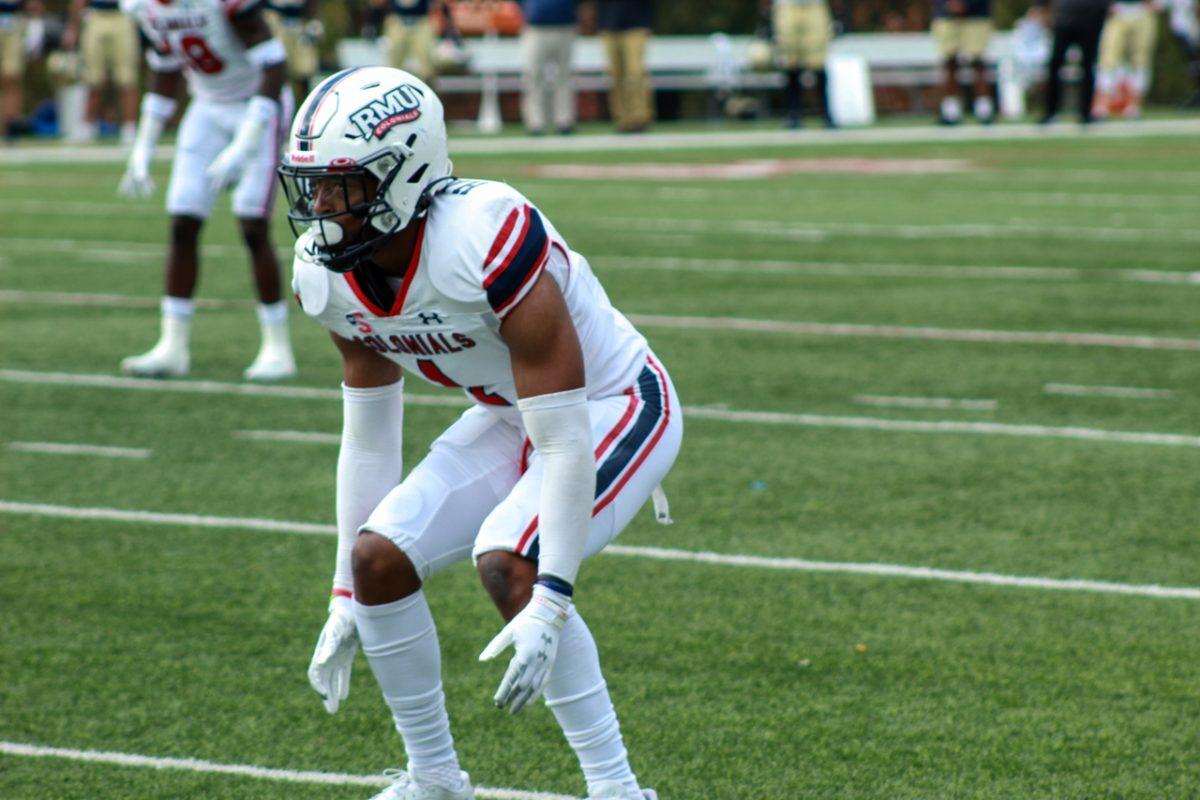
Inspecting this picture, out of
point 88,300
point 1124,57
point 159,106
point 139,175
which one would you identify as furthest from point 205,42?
point 1124,57

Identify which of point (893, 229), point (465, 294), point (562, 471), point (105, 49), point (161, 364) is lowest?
point (893, 229)

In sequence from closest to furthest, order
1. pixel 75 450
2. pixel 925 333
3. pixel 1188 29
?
pixel 75 450 → pixel 925 333 → pixel 1188 29

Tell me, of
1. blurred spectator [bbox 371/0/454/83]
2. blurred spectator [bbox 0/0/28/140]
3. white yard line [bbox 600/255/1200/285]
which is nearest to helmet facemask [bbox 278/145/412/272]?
white yard line [bbox 600/255/1200/285]

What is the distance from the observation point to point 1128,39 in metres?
26.0

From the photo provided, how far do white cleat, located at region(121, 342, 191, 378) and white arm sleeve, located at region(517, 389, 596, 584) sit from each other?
224 inches

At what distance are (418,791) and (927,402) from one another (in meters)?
4.69

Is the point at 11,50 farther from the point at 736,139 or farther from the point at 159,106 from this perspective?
the point at 159,106

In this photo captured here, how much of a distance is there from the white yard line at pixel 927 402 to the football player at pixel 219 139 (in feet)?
8.97

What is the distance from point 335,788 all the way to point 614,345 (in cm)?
112

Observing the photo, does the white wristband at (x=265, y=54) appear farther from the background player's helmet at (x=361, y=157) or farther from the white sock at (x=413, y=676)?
the white sock at (x=413, y=676)

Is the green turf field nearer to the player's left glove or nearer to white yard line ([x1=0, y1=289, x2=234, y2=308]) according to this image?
white yard line ([x1=0, y1=289, x2=234, y2=308])

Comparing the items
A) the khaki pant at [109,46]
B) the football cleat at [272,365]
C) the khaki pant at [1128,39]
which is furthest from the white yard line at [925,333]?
the khaki pant at [1128,39]

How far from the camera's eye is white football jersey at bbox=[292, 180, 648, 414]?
11.5ft

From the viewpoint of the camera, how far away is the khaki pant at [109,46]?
24.3m
